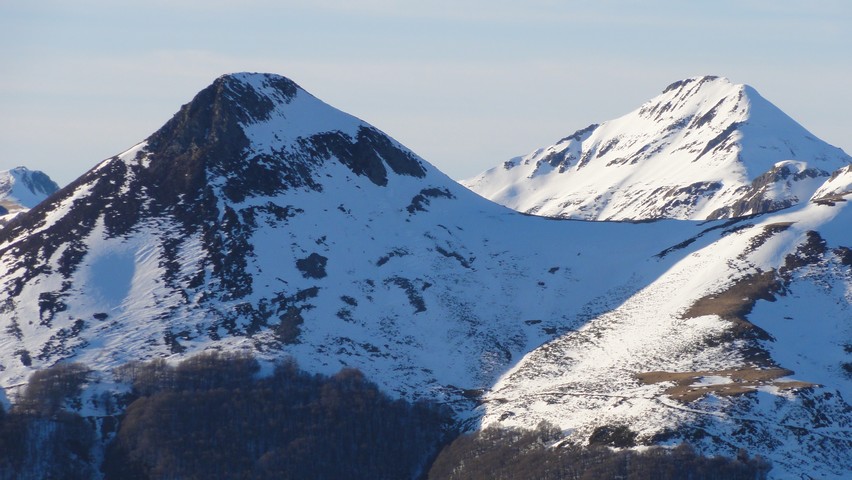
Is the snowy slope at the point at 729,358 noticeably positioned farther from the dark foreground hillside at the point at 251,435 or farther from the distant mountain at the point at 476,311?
the dark foreground hillside at the point at 251,435

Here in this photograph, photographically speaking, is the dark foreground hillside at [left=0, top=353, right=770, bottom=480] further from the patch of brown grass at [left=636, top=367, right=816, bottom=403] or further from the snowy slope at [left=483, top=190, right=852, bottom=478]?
the patch of brown grass at [left=636, top=367, right=816, bottom=403]

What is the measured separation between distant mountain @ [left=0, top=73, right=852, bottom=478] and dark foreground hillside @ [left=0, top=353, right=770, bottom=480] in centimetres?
314

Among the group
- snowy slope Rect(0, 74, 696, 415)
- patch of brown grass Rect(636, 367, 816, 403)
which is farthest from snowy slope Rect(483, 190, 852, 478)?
snowy slope Rect(0, 74, 696, 415)

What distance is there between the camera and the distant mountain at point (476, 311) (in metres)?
149

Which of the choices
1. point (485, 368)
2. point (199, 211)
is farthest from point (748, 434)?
point (199, 211)

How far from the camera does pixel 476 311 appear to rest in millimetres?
182750

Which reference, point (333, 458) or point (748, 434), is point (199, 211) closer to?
point (333, 458)

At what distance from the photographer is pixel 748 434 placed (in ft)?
460

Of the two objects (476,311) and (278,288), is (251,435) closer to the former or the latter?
(278,288)

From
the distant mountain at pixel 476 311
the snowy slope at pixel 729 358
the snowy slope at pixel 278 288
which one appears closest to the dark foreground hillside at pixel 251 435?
the distant mountain at pixel 476 311

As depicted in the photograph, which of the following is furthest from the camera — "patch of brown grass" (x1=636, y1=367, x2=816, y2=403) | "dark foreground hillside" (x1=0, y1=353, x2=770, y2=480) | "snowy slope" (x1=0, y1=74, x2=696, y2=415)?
"snowy slope" (x1=0, y1=74, x2=696, y2=415)

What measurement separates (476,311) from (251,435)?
1636 inches

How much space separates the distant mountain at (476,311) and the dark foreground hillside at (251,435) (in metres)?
3.14

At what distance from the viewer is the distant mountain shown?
149m
